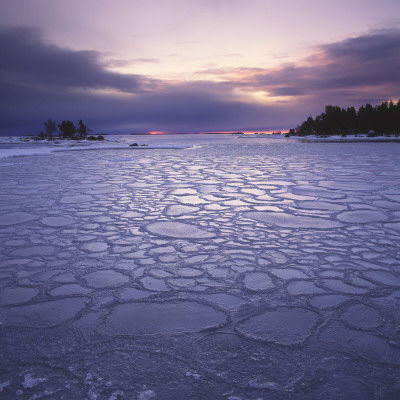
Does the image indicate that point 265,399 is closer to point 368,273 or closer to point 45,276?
point 368,273

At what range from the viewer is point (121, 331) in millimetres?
1688

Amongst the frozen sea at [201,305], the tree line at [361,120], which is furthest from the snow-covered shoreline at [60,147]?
the tree line at [361,120]

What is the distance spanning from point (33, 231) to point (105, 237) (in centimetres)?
92

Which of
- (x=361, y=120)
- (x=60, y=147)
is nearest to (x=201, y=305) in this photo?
(x=60, y=147)

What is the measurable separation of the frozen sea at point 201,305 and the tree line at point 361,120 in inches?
2640

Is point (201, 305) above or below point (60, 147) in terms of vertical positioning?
below

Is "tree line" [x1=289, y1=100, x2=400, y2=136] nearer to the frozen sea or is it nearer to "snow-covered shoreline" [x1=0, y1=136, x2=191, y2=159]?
"snow-covered shoreline" [x1=0, y1=136, x2=191, y2=159]

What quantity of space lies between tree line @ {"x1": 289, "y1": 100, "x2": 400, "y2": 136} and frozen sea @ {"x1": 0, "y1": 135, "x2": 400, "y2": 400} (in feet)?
220

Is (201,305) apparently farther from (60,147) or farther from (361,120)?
(361,120)

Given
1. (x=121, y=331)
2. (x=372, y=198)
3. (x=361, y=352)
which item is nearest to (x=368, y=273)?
(x=361, y=352)

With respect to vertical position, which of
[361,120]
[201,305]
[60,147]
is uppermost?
[361,120]

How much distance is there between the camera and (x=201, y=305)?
194 cm

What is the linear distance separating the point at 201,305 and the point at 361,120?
237 ft

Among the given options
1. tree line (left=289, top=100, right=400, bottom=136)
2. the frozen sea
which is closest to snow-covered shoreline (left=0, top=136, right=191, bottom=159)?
the frozen sea
